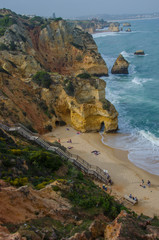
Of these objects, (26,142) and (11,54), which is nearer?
(26,142)

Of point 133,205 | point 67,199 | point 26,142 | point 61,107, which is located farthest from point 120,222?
point 61,107

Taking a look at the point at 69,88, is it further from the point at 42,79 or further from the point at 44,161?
the point at 44,161

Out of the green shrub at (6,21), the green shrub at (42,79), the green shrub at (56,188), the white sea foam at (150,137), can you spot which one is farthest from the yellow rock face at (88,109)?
the green shrub at (6,21)

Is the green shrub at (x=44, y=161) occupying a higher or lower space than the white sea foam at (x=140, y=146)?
higher

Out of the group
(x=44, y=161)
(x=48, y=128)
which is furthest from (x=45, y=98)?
(x=44, y=161)

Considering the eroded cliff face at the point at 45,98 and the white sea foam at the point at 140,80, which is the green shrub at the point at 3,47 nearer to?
the eroded cliff face at the point at 45,98

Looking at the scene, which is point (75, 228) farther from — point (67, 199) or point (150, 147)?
point (150, 147)

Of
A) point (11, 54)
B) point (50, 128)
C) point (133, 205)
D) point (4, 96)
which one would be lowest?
point (133, 205)

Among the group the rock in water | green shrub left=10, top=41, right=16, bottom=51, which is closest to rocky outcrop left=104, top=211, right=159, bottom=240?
green shrub left=10, top=41, right=16, bottom=51
